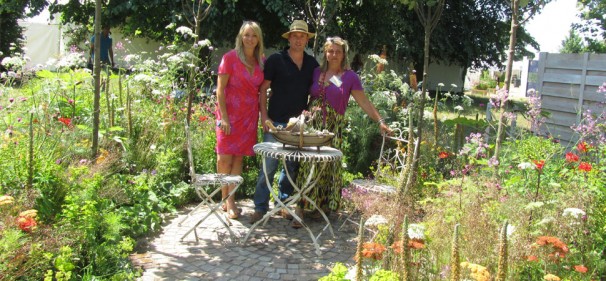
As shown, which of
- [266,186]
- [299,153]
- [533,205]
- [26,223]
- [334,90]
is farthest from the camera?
[266,186]

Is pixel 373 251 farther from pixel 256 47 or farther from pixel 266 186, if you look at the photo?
pixel 256 47

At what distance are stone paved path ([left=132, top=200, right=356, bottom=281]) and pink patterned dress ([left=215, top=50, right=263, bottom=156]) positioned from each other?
728mm

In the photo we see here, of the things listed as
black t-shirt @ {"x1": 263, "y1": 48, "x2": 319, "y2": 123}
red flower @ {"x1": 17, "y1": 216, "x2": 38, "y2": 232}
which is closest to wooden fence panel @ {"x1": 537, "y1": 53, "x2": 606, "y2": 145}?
black t-shirt @ {"x1": 263, "y1": 48, "x2": 319, "y2": 123}

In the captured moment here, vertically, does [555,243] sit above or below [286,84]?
below

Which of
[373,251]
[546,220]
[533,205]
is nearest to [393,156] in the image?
[533,205]

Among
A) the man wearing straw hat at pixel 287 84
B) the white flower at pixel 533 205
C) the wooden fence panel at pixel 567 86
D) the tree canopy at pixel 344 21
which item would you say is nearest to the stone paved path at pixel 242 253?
the man wearing straw hat at pixel 287 84

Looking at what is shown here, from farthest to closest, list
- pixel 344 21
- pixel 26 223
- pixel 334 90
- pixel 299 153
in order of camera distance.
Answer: pixel 344 21
pixel 334 90
pixel 299 153
pixel 26 223

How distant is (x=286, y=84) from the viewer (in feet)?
14.2

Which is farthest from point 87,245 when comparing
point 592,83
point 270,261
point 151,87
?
point 592,83

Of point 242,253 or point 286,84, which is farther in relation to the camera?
point 286,84

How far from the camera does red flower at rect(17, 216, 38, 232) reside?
263cm

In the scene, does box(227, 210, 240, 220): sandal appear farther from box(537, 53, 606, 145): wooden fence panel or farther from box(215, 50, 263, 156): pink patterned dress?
box(537, 53, 606, 145): wooden fence panel

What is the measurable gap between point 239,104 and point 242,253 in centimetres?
133

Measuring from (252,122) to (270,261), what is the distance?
1.36 metres
